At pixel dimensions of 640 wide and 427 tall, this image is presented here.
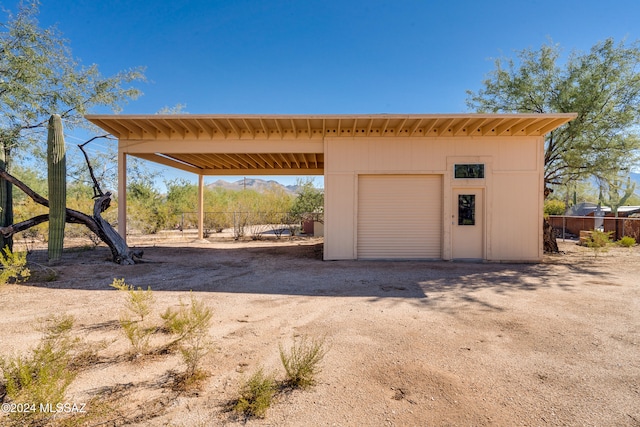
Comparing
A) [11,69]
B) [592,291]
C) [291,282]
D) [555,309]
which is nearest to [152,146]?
[11,69]

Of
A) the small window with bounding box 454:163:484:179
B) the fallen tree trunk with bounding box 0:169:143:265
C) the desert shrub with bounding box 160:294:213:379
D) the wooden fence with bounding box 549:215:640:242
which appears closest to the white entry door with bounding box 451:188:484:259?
the small window with bounding box 454:163:484:179

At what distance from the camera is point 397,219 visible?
918cm

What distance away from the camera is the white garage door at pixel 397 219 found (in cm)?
916

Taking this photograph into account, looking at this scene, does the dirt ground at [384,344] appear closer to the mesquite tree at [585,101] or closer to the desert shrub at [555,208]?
the mesquite tree at [585,101]

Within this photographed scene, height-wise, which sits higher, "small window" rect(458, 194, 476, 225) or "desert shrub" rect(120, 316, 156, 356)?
"small window" rect(458, 194, 476, 225)

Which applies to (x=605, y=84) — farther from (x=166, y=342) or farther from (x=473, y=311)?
(x=166, y=342)

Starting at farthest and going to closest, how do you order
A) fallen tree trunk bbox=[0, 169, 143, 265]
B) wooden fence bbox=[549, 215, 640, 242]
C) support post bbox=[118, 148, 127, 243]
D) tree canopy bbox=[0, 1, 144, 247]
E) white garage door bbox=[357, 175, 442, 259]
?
wooden fence bbox=[549, 215, 640, 242] < white garage door bbox=[357, 175, 442, 259] < support post bbox=[118, 148, 127, 243] < fallen tree trunk bbox=[0, 169, 143, 265] < tree canopy bbox=[0, 1, 144, 247]

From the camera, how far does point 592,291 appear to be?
5.73 meters

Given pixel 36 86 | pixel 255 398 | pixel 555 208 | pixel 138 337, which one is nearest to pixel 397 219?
pixel 138 337

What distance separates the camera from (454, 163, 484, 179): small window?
29.0ft

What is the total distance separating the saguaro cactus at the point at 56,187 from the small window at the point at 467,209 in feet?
32.8

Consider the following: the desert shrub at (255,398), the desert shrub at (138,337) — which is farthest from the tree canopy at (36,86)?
the desert shrub at (255,398)

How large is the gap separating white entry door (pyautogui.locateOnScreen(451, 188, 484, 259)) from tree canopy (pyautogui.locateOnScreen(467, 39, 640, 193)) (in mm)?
4028

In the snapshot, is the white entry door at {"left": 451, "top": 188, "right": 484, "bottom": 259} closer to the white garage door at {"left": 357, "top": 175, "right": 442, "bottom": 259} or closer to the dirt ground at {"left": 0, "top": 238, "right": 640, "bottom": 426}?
the white garage door at {"left": 357, "top": 175, "right": 442, "bottom": 259}
